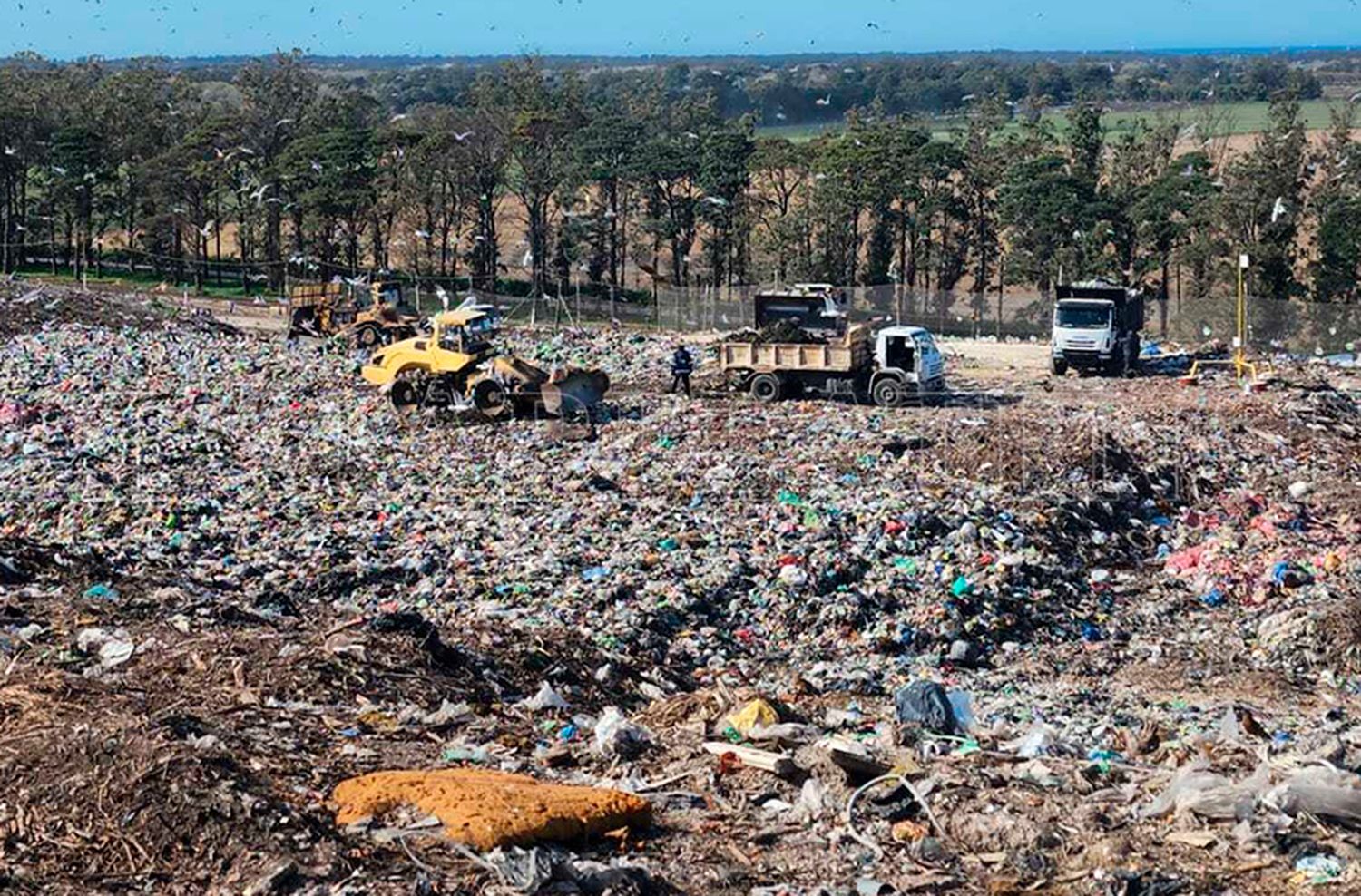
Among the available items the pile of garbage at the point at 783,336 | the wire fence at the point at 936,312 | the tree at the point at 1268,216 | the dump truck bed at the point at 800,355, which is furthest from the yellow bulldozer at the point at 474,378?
the tree at the point at 1268,216

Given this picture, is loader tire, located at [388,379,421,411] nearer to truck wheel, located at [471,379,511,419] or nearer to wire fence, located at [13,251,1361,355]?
truck wheel, located at [471,379,511,419]

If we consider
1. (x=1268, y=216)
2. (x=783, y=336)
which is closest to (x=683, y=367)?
(x=783, y=336)

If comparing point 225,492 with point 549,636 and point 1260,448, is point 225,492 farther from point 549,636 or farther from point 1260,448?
point 1260,448

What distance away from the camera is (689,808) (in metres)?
7.27

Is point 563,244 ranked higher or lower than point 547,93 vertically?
lower

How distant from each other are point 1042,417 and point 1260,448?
2.22 meters

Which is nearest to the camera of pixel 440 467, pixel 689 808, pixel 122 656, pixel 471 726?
pixel 689 808

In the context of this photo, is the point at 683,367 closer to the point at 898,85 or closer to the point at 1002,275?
the point at 1002,275

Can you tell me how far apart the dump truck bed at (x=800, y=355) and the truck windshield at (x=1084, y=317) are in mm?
3851

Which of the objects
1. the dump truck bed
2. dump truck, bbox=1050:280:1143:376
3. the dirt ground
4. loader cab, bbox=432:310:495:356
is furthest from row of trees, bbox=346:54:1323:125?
the dirt ground

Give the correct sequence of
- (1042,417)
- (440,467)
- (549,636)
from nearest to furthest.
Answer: (549,636)
(440,467)
(1042,417)

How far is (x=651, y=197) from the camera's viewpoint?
132ft

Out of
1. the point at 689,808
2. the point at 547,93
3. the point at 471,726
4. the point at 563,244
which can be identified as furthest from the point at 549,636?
the point at 547,93

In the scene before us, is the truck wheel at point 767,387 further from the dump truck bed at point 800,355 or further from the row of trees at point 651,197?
the row of trees at point 651,197
